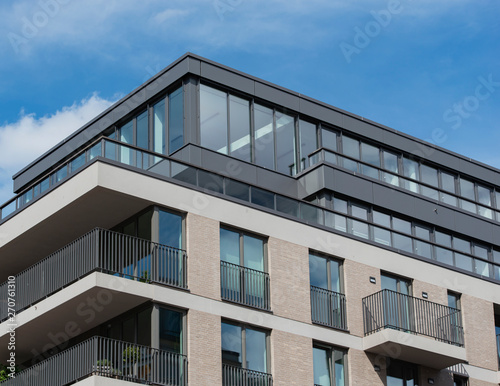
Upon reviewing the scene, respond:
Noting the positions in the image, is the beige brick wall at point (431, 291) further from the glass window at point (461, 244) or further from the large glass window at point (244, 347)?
the large glass window at point (244, 347)

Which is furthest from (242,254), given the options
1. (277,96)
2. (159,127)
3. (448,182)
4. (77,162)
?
(448,182)

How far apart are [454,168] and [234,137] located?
31.8ft

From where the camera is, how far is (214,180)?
3103 centimetres

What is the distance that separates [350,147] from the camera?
1518 inches

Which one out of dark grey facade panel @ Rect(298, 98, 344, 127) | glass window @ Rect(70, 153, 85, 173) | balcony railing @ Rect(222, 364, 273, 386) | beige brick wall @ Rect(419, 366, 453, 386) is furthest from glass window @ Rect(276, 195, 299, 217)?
glass window @ Rect(70, 153, 85, 173)

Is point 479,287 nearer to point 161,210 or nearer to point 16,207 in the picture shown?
point 161,210

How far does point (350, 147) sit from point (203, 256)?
1081 cm

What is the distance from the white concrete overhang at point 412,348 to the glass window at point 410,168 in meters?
8.55

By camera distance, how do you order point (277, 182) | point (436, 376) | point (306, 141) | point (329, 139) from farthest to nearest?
1. point (329, 139)
2. point (306, 141)
3. point (277, 182)
4. point (436, 376)

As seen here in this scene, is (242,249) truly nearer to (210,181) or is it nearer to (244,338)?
(210,181)

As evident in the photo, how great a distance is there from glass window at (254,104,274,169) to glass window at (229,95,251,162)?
13.3 inches

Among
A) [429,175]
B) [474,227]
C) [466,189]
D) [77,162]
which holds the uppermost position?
[429,175]

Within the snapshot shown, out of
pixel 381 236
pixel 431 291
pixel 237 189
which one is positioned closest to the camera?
pixel 237 189

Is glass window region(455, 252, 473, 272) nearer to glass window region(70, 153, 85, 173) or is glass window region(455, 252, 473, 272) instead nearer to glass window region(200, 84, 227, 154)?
glass window region(200, 84, 227, 154)
